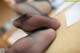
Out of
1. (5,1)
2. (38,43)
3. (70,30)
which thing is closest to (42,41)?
(38,43)

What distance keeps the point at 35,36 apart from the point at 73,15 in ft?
0.60

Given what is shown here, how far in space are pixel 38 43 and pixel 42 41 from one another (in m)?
0.02

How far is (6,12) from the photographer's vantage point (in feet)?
4.06

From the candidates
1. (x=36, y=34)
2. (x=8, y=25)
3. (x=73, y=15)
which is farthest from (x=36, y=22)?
(x=8, y=25)

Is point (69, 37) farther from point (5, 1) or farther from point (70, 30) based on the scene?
point (5, 1)

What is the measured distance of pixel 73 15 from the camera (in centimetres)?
71

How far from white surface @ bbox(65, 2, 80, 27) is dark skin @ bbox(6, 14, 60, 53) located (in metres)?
Answer: 0.05

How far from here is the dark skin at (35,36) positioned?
0.64 metres

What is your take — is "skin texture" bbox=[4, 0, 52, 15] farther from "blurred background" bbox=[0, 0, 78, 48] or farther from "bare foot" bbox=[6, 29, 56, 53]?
"bare foot" bbox=[6, 29, 56, 53]

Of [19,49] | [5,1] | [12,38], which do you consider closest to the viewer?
[19,49]

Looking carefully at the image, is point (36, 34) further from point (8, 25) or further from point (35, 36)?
point (8, 25)

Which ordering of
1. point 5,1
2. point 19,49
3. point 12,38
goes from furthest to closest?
point 5,1, point 12,38, point 19,49

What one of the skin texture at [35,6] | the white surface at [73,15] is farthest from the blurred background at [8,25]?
the white surface at [73,15]

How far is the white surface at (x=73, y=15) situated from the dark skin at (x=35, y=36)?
0.05m
